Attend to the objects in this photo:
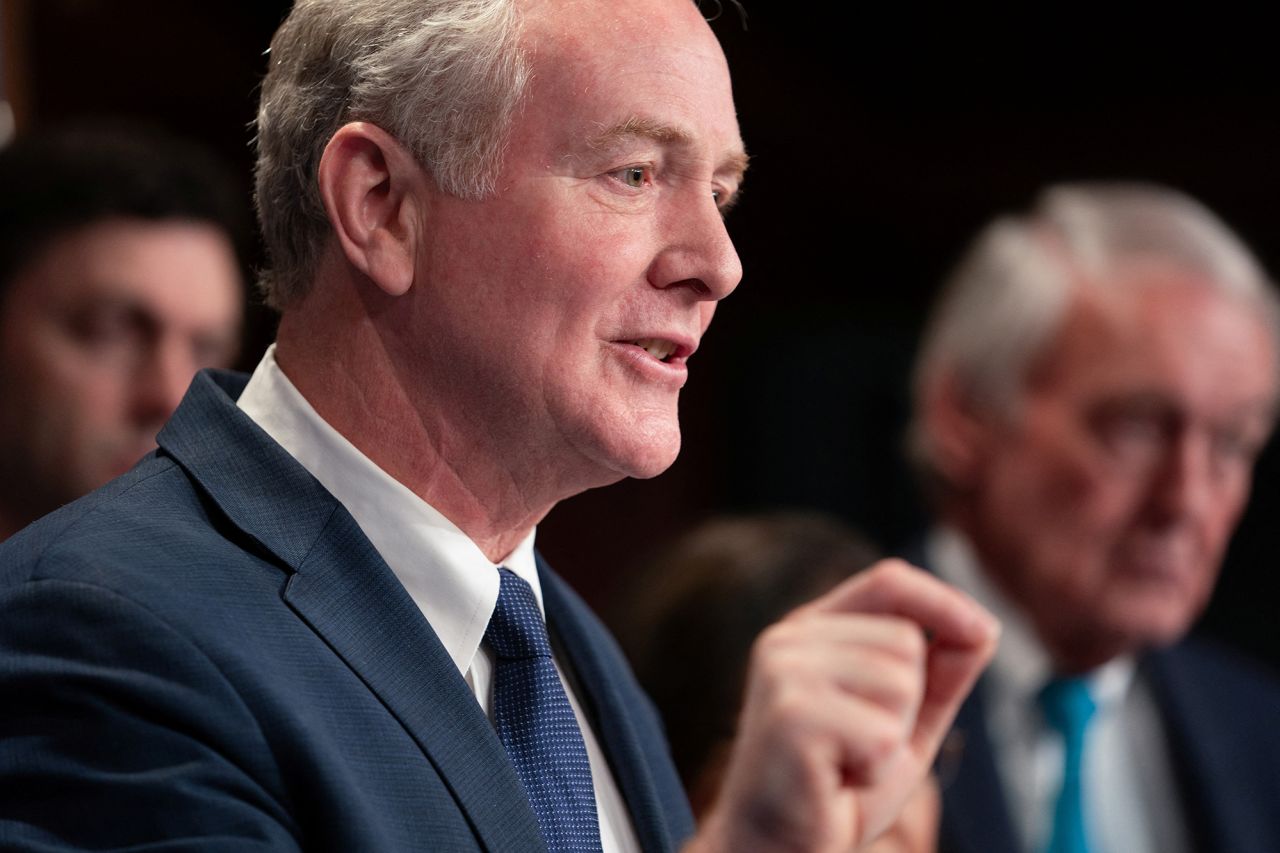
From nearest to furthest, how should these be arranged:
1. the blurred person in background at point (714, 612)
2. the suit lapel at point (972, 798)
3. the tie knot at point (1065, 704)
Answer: the blurred person in background at point (714, 612), the suit lapel at point (972, 798), the tie knot at point (1065, 704)

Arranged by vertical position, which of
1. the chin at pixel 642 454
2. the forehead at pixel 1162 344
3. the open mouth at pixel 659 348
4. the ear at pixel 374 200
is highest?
the ear at pixel 374 200

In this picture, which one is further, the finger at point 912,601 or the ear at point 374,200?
the ear at point 374,200

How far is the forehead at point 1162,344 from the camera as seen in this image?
2906mm

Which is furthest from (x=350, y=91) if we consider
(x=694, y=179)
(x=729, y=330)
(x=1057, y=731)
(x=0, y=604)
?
(x=729, y=330)

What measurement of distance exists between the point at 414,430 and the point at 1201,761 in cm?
193

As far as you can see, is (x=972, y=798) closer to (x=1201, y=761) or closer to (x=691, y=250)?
(x=1201, y=761)

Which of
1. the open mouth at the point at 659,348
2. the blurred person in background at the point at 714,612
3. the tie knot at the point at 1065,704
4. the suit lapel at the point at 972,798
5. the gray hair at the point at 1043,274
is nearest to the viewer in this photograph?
the open mouth at the point at 659,348

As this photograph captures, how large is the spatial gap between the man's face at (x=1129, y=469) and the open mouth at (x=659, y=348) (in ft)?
5.50

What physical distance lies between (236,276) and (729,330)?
8.46 feet

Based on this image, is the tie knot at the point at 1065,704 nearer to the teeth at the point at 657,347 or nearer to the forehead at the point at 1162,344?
the forehead at the point at 1162,344

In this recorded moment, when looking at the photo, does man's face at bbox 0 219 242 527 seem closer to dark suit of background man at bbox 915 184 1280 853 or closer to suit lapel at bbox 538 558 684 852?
suit lapel at bbox 538 558 684 852

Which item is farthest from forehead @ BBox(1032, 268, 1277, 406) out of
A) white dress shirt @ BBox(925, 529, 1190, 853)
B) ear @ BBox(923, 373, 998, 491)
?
white dress shirt @ BBox(925, 529, 1190, 853)

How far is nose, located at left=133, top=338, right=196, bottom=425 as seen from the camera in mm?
2186

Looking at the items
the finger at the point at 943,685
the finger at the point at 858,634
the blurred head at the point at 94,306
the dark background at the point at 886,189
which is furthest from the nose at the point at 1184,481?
the finger at the point at 858,634
